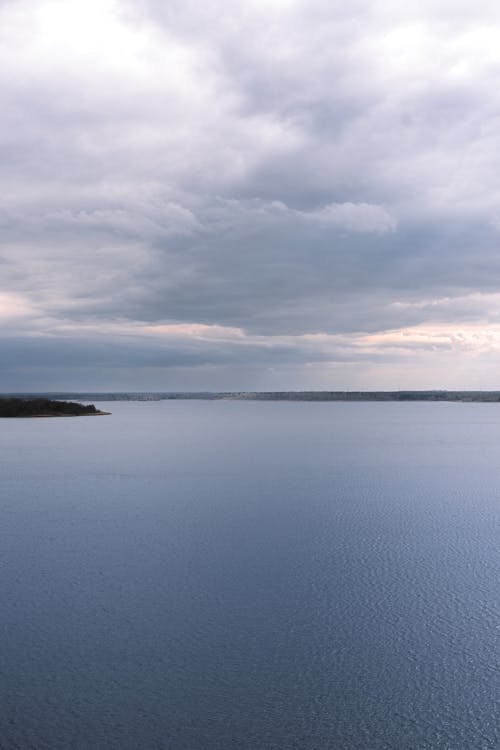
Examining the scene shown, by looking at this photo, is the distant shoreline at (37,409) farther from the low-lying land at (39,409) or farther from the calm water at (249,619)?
the calm water at (249,619)

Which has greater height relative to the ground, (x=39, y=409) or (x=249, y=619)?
(x=39, y=409)

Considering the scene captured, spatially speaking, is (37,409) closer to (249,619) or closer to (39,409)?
(39,409)

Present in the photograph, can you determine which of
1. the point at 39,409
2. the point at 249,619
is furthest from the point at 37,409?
the point at 249,619

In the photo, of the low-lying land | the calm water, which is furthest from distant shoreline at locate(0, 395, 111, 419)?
the calm water

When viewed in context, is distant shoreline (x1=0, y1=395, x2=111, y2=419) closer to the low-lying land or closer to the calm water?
the low-lying land

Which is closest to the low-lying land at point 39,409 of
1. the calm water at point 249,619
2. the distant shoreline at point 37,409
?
the distant shoreline at point 37,409
